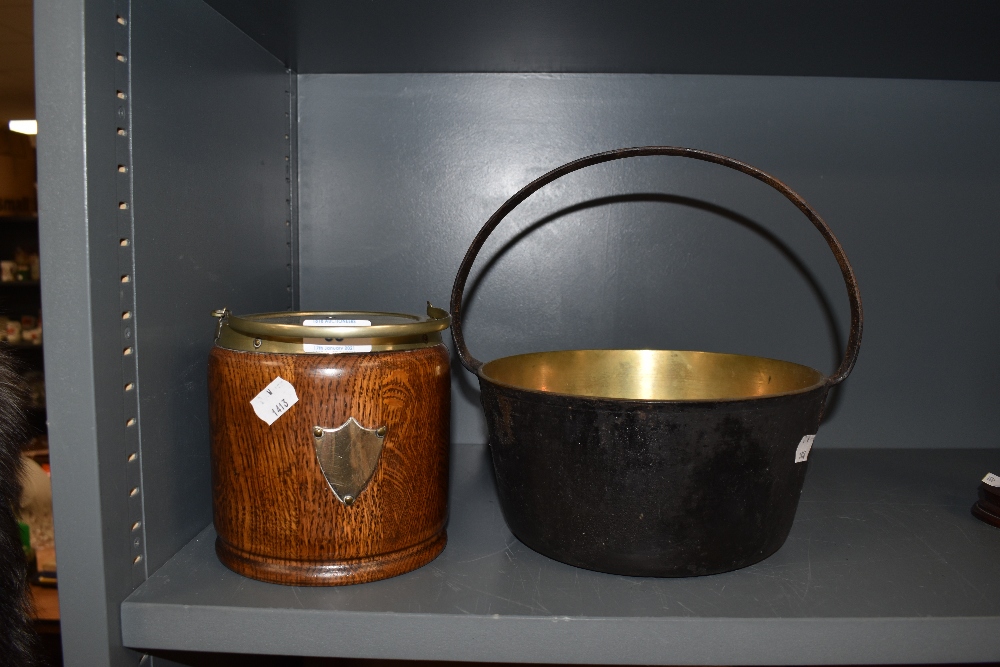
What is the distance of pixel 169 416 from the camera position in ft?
2.22

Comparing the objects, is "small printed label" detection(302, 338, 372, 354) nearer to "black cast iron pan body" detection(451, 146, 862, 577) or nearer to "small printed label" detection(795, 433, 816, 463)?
"black cast iron pan body" detection(451, 146, 862, 577)

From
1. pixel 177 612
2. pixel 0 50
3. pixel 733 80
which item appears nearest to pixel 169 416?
pixel 177 612

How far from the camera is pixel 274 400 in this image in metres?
0.61

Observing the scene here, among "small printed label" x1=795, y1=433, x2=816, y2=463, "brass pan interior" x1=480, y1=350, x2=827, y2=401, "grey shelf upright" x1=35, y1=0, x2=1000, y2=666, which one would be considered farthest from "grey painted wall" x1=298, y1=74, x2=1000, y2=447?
"small printed label" x1=795, y1=433, x2=816, y2=463

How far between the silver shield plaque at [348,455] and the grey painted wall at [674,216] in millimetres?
496

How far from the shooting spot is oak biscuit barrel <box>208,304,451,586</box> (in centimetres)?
61

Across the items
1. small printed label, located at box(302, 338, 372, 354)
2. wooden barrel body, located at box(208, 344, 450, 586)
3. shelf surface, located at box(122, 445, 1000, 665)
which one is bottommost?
shelf surface, located at box(122, 445, 1000, 665)

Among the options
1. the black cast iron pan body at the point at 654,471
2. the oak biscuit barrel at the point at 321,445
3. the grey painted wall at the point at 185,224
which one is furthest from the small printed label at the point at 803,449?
the grey painted wall at the point at 185,224

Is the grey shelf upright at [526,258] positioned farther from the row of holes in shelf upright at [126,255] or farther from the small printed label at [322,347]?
the small printed label at [322,347]

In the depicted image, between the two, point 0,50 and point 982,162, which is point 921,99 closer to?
point 982,162

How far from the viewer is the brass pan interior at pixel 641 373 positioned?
0.90 metres

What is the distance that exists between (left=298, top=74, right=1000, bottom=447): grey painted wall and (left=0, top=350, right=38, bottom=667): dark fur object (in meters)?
0.50

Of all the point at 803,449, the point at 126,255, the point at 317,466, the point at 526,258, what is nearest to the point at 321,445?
the point at 317,466

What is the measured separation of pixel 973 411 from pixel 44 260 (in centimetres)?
131
